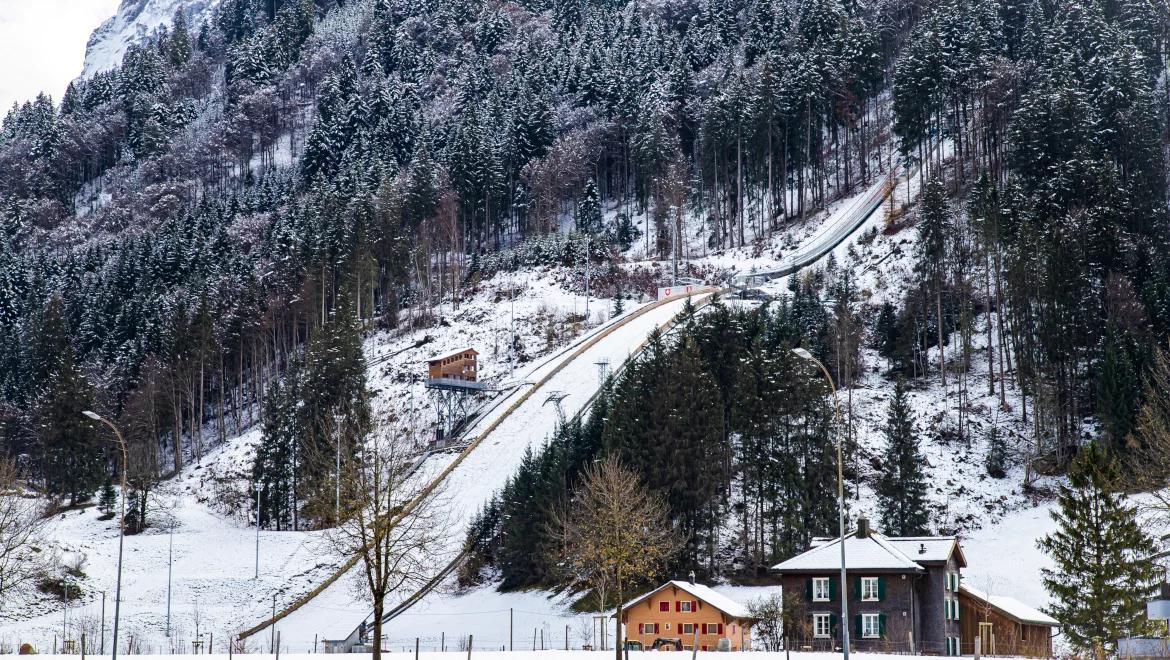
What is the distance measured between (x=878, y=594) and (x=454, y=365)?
51.0 m

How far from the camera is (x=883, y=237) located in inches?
4245

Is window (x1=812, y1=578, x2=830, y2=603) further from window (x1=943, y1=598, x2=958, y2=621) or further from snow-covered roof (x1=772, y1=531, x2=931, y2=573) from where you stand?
window (x1=943, y1=598, x2=958, y2=621)

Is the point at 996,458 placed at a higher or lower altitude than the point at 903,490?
higher

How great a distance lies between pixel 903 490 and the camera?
6544cm

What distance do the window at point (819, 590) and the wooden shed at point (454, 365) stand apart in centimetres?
4724

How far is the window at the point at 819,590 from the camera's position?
178 feet

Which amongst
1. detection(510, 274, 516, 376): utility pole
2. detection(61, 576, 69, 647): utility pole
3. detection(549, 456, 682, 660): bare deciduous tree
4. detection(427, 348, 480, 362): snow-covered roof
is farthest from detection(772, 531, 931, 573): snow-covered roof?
detection(510, 274, 516, 376): utility pole

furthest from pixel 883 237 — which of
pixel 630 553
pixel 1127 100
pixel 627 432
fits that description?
pixel 630 553

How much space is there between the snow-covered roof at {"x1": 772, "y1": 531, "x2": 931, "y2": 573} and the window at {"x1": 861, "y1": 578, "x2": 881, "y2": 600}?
849mm

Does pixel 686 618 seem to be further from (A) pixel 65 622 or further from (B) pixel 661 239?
(B) pixel 661 239

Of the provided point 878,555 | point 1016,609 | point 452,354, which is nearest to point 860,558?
point 878,555

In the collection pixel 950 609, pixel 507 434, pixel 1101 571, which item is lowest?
pixel 950 609

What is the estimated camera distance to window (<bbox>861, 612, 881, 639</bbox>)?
2078 inches

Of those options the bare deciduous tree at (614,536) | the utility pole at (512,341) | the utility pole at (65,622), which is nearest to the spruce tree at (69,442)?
the utility pole at (65,622)
